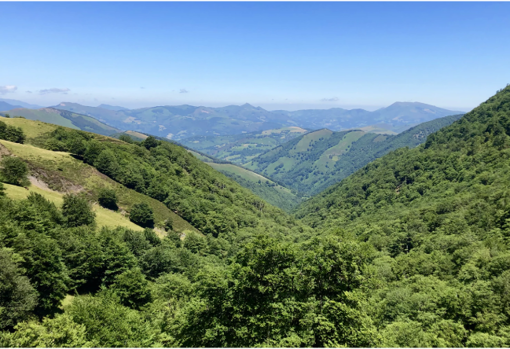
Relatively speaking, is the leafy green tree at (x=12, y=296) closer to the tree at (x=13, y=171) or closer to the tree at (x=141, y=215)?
the tree at (x=13, y=171)

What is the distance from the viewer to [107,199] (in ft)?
290

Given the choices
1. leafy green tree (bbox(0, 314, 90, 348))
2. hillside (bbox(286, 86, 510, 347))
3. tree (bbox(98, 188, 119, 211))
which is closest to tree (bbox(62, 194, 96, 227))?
tree (bbox(98, 188, 119, 211))

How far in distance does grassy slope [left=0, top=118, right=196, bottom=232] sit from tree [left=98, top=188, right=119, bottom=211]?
92.9 inches

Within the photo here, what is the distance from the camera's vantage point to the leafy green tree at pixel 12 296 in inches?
993

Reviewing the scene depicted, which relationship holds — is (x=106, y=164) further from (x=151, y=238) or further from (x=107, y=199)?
(x=151, y=238)

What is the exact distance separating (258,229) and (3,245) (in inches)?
4384

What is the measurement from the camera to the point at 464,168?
5561 inches

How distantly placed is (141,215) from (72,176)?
28.0 metres

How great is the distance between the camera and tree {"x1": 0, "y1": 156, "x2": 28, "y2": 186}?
70125mm

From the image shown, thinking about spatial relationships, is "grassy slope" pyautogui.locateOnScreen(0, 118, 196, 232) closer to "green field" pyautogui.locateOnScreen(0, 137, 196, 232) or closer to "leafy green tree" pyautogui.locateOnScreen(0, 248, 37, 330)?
"green field" pyautogui.locateOnScreen(0, 137, 196, 232)

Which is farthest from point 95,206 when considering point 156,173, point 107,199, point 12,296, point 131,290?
point 12,296

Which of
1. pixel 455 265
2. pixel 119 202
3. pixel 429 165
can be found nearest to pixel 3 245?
pixel 119 202

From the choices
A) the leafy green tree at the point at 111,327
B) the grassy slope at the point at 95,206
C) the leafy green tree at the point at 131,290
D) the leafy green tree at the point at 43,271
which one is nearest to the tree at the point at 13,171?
the grassy slope at the point at 95,206

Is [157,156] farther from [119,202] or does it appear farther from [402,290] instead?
[402,290]
